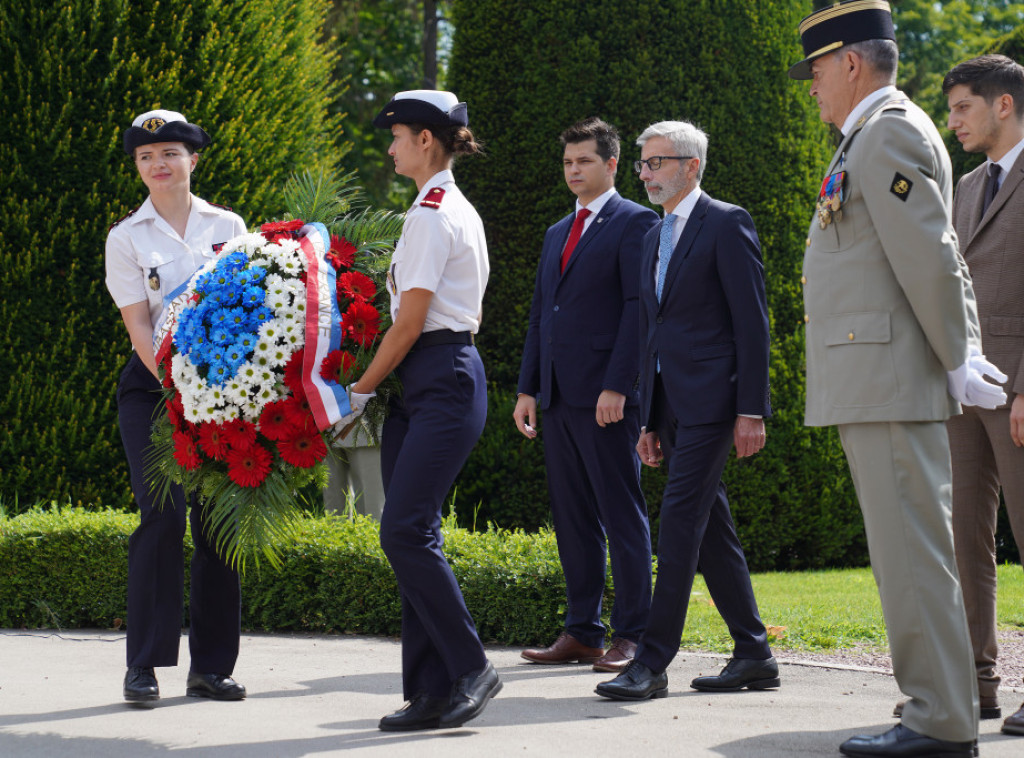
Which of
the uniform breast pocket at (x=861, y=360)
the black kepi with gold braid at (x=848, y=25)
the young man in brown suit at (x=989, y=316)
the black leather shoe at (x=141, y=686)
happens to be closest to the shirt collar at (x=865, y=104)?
the black kepi with gold braid at (x=848, y=25)

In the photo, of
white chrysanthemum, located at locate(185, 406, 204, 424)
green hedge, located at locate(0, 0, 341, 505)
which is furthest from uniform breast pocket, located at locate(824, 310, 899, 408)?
green hedge, located at locate(0, 0, 341, 505)

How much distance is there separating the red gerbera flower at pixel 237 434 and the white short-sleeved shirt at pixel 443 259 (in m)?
0.69

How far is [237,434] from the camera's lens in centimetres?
453

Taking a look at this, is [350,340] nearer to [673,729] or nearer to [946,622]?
[673,729]

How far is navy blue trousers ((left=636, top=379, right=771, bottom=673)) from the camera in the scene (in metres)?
4.80

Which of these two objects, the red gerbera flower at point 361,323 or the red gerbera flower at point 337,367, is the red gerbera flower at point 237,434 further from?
the red gerbera flower at point 361,323

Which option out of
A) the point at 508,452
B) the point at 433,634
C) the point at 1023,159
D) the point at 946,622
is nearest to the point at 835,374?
the point at 946,622

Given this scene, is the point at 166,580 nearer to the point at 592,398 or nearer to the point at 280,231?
the point at 280,231

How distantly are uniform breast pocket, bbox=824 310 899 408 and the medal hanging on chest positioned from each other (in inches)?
12.6

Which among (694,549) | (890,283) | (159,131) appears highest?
(159,131)

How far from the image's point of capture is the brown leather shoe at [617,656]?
546 centimetres

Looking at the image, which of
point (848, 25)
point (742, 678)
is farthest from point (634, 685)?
point (848, 25)

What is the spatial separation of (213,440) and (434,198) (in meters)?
1.20

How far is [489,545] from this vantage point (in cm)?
676
